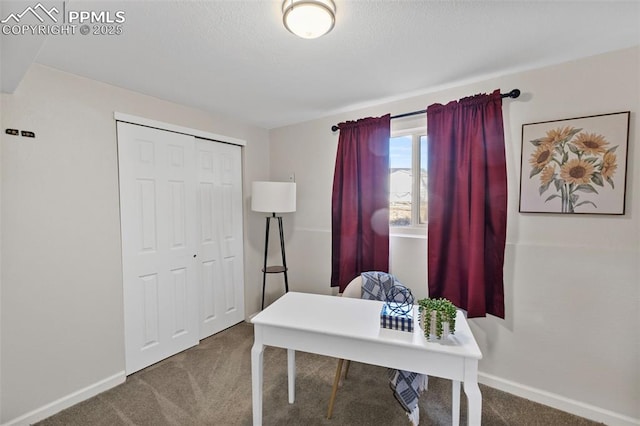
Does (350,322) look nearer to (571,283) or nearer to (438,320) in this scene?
(438,320)

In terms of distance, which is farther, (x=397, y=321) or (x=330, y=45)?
(x=330, y=45)

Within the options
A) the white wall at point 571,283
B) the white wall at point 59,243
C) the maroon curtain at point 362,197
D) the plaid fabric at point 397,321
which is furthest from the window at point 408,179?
the white wall at point 59,243

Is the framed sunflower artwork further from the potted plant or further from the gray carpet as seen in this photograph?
the gray carpet

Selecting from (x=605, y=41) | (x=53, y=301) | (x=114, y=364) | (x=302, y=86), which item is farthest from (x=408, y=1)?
(x=114, y=364)

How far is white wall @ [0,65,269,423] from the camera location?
5.83ft

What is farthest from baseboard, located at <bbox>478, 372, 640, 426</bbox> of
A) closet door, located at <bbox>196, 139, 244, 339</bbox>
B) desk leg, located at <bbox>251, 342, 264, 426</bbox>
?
closet door, located at <bbox>196, 139, 244, 339</bbox>

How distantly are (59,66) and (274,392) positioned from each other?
2.79 m

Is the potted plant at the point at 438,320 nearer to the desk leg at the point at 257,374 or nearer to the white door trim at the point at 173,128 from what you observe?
the desk leg at the point at 257,374

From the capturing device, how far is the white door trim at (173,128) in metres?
2.29

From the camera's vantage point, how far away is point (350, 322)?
5.15ft

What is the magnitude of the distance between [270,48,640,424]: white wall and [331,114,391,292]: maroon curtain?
25.5 inches

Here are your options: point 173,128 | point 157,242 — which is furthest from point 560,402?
point 173,128

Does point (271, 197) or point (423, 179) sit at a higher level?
point (423, 179)

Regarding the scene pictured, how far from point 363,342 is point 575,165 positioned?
72.2 inches
